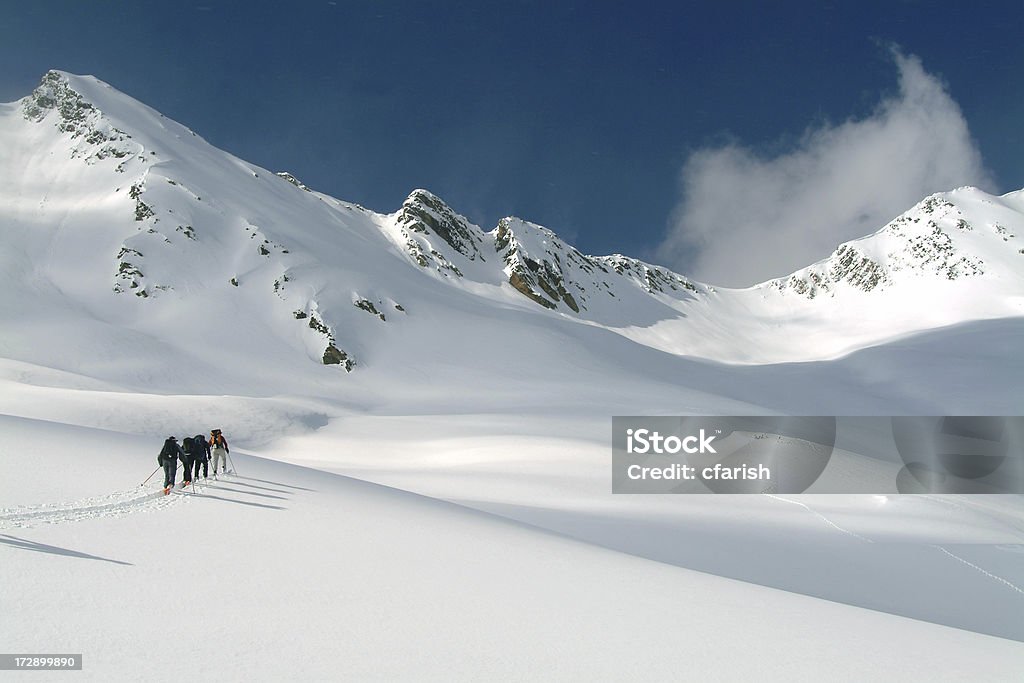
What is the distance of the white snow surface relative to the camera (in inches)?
214

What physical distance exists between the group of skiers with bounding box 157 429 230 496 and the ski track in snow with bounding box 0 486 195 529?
0.38 metres

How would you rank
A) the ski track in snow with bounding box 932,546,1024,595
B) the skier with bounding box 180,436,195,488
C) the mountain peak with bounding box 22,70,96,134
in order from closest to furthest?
the skier with bounding box 180,436,195,488, the ski track in snow with bounding box 932,546,1024,595, the mountain peak with bounding box 22,70,96,134

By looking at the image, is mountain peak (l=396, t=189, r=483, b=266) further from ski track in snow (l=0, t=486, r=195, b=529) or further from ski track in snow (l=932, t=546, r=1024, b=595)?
ski track in snow (l=0, t=486, r=195, b=529)

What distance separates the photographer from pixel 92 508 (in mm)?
7672

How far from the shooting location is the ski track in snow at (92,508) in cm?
679

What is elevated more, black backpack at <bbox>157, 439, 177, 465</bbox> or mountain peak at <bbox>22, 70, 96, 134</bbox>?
mountain peak at <bbox>22, 70, 96, 134</bbox>

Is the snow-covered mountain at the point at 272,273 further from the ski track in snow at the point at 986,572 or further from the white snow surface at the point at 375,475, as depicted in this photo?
the ski track in snow at the point at 986,572

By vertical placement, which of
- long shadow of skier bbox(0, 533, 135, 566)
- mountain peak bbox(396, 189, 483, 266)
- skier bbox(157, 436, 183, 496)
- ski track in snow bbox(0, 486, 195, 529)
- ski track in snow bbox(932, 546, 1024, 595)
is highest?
mountain peak bbox(396, 189, 483, 266)

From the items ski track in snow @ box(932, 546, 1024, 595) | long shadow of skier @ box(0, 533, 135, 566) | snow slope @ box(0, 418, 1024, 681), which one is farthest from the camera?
ski track in snow @ box(932, 546, 1024, 595)

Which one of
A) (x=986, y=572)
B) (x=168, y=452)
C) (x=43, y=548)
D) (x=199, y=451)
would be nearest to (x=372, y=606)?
(x=43, y=548)

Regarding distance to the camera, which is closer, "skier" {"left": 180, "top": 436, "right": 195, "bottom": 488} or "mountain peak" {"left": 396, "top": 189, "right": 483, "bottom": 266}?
"skier" {"left": 180, "top": 436, "right": 195, "bottom": 488}

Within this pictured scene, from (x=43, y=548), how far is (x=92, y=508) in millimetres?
1924

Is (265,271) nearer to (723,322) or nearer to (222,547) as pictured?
(222,547)

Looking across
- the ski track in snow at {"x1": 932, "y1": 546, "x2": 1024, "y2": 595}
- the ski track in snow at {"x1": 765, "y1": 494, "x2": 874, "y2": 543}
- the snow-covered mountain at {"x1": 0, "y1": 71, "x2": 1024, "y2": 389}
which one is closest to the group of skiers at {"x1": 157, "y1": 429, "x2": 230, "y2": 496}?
the ski track in snow at {"x1": 765, "y1": 494, "x2": 874, "y2": 543}
